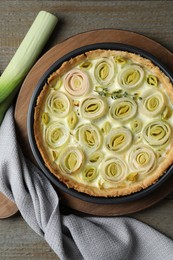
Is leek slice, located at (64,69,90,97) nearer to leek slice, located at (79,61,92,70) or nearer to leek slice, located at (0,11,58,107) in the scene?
leek slice, located at (79,61,92,70)

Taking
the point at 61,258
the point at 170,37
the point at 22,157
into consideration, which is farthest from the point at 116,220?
Result: the point at 170,37

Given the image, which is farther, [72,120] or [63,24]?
[63,24]

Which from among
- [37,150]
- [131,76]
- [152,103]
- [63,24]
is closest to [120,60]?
[131,76]

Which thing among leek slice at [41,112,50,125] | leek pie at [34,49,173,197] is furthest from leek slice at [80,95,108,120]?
leek slice at [41,112,50,125]

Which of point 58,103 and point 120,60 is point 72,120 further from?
point 120,60

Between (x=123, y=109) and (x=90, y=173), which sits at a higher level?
(x=123, y=109)

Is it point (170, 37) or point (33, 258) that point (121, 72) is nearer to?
point (170, 37)

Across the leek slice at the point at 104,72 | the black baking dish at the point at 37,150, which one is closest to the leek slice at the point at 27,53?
the black baking dish at the point at 37,150
